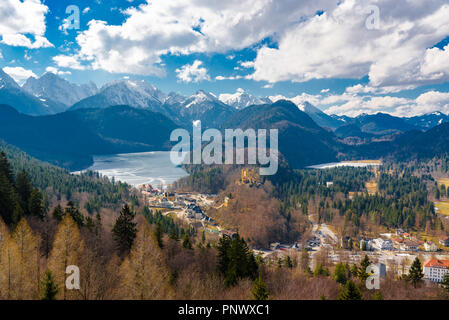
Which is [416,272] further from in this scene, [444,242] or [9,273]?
[444,242]

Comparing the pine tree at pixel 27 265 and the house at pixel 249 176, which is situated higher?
the house at pixel 249 176

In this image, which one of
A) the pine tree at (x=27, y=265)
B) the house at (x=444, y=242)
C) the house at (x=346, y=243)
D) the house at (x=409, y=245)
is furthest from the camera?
the house at (x=444, y=242)

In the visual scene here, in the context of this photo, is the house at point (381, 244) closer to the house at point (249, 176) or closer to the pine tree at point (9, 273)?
the house at point (249, 176)

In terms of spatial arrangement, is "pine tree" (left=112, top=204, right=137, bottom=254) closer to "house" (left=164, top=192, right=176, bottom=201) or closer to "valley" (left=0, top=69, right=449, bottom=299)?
"valley" (left=0, top=69, right=449, bottom=299)

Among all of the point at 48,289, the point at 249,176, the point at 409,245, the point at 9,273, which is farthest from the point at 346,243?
the point at 9,273

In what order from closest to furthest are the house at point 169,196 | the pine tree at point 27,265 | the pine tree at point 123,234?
1. the pine tree at point 27,265
2. the pine tree at point 123,234
3. the house at point 169,196

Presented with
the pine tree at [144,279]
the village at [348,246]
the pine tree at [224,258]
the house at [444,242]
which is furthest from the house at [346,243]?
the pine tree at [144,279]
